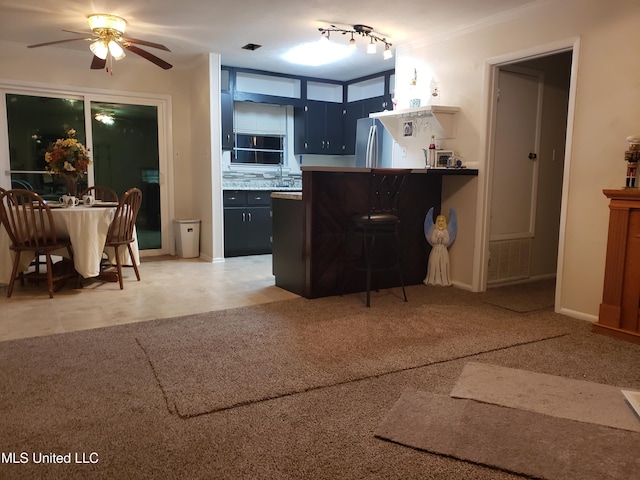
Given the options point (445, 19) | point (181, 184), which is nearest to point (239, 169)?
point (181, 184)

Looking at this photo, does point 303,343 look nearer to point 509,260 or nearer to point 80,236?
point 80,236

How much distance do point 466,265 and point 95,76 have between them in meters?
4.83

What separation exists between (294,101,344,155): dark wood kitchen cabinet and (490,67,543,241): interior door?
9.79 ft

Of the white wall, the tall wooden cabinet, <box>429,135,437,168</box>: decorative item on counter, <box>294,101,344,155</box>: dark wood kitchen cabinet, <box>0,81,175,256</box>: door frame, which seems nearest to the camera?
the tall wooden cabinet

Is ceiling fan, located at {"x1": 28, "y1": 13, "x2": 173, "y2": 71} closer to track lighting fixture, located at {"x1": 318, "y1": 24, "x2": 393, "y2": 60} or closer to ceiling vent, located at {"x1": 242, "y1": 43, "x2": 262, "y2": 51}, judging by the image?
ceiling vent, located at {"x1": 242, "y1": 43, "x2": 262, "y2": 51}

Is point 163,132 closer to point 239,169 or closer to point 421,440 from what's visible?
point 239,169

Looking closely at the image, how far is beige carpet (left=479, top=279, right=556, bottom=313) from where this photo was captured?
392 cm

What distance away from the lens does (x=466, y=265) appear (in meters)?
4.56

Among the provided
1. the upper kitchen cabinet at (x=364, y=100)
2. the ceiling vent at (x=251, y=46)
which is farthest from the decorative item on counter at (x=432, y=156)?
the ceiling vent at (x=251, y=46)

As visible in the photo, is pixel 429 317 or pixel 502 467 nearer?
pixel 502 467

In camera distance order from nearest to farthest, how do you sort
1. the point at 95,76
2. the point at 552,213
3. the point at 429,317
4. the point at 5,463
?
the point at 5,463, the point at 429,317, the point at 552,213, the point at 95,76

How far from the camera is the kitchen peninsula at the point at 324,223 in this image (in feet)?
13.0

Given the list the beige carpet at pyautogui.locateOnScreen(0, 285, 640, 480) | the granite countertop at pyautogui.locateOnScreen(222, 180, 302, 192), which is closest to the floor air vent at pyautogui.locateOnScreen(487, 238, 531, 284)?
the beige carpet at pyautogui.locateOnScreen(0, 285, 640, 480)

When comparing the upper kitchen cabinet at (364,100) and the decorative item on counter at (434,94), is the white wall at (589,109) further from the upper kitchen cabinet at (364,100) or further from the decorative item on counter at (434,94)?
the upper kitchen cabinet at (364,100)
